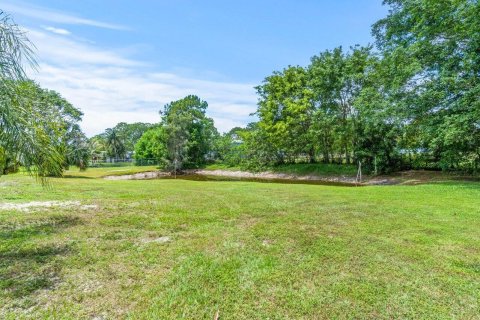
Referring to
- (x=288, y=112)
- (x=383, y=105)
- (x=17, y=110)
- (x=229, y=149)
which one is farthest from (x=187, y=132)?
(x=17, y=110)

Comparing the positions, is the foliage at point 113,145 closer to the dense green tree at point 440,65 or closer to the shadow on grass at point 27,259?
the dense green tree at point 440,65

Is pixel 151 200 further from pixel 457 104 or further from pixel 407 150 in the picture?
pixel 407 150

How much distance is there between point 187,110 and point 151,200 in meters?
29.3

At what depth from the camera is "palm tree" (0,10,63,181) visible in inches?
135

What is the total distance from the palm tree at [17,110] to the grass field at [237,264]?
1.37 metres

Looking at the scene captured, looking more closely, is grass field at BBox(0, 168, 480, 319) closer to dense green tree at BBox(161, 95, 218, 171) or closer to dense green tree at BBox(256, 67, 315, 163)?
dense green tree at BBox(256, 67, 315, 163)

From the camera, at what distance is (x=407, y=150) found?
2036 centimetres

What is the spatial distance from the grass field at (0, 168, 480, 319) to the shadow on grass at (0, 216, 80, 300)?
0.02m

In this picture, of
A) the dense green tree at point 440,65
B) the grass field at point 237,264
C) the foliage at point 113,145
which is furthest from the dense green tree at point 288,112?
the foliage at point 113,145

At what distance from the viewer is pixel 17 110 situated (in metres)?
3.59

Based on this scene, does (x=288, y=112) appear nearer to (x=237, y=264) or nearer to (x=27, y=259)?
(x=237, y=264)

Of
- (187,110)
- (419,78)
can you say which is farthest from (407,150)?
(187,110)

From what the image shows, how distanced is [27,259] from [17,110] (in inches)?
76.4

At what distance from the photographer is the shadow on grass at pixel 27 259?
2951mm
